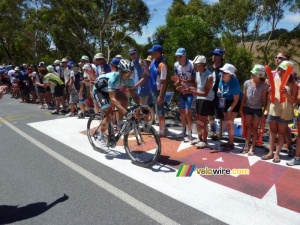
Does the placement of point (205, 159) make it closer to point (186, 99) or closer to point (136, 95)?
point (186, 99)

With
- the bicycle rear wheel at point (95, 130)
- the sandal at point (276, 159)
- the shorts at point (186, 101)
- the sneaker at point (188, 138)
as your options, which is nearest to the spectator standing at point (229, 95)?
the shorts at point (186, 101)

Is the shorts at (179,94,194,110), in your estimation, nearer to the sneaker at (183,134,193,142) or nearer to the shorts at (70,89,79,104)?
the sneaker at (183,134,193,142)

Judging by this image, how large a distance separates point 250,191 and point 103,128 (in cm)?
294

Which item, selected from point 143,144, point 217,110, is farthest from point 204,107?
point 143,144

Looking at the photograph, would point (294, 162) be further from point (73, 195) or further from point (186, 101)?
point (73, 195)

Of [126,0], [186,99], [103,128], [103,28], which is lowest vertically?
[103,128]

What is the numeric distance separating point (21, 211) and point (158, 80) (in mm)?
3965

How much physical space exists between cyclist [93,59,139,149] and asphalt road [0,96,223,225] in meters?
0.92

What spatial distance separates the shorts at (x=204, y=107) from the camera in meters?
5.49

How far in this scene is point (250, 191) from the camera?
3.78m

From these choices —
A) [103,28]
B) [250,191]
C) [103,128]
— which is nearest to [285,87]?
[250,191]

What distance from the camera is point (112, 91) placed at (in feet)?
16.0

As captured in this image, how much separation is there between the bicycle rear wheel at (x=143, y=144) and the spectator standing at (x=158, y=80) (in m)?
1.40

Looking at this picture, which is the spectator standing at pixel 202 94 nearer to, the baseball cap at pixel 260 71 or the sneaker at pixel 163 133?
the baseball cap at pixel 260 71
